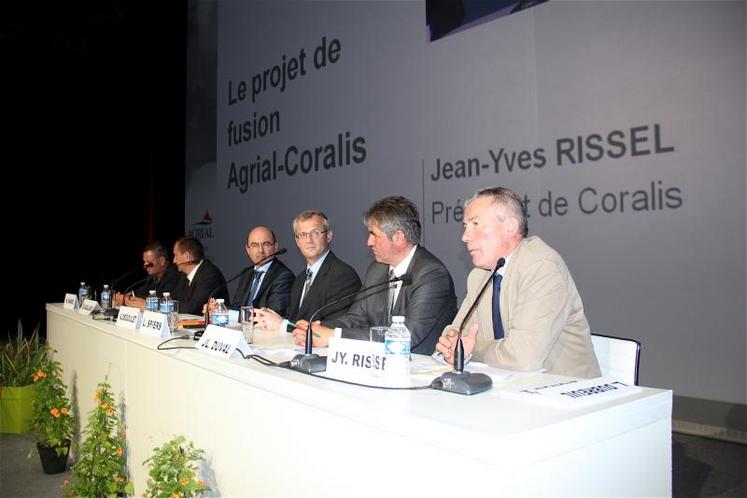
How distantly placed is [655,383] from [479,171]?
5.52ft

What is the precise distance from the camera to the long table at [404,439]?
3.28 feet

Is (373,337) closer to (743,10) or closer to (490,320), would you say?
(490,320)

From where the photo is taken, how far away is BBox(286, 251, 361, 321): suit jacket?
9.82 feet

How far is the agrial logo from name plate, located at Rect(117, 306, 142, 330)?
166 inches

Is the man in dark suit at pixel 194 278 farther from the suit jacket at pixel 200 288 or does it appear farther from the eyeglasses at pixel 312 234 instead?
the eyeglasses at pixel 312 234

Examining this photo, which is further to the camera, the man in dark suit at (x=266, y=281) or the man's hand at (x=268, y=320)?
the man in dark suit at (x=266, y=281)

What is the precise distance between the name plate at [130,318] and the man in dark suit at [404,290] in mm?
774

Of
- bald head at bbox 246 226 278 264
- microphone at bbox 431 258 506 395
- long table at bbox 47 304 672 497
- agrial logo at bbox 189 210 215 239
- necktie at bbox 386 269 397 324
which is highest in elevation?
agrial logo at bbox 189 210 215 239

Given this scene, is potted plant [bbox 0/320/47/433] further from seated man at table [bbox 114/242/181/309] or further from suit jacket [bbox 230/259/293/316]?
suit jacket [bbox 230/259/293/316]

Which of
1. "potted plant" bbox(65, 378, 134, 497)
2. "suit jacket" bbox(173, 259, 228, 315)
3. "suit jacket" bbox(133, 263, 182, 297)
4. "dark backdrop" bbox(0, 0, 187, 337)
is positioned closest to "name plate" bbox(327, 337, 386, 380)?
"potted plant" bbox(65, 378, 134, 497)

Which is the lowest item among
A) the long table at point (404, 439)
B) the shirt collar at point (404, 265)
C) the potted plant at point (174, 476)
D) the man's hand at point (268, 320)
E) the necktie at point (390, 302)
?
the potted plant at point (174, 476)

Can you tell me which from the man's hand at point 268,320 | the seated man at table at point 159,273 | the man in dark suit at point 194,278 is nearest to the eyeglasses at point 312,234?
the man's hand at point 268,320

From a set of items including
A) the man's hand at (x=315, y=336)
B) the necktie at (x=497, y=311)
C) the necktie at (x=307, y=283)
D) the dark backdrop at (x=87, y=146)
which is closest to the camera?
the necktie at (x=497, y=311)

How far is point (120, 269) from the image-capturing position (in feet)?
28.3
